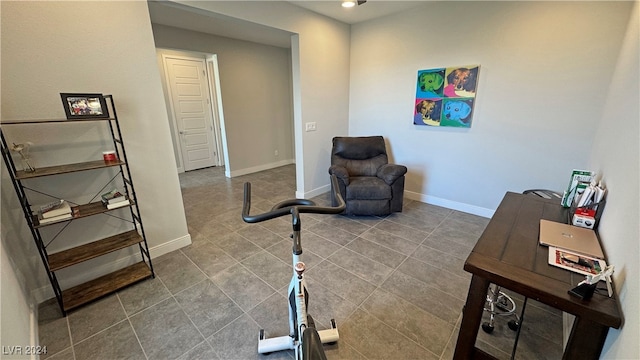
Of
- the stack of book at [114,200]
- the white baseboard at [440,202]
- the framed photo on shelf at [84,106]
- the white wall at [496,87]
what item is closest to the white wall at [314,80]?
the white baseboard at [440,202]

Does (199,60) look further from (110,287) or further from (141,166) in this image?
(110,287)

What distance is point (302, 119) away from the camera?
3.67 metres

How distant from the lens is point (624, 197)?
3.91 ft

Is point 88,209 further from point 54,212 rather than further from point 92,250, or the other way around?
point 92,250

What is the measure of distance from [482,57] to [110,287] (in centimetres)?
430

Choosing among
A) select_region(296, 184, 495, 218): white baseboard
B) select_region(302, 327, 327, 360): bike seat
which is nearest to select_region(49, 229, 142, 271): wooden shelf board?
select_region(302, 327, 327, 360): bike seat

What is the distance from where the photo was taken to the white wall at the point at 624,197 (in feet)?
2.85

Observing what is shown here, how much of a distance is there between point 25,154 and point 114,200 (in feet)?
1.89

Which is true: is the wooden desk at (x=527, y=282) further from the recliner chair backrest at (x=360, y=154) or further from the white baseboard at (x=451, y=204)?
the recliner chair backrest at (x=360, y=154)

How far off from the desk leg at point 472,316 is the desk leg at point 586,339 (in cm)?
31

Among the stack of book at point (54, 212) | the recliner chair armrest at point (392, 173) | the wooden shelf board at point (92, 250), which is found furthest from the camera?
the recliner chair armrest at point (392, 173)

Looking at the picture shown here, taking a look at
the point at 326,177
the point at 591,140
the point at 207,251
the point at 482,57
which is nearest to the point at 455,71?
the point at 482,57

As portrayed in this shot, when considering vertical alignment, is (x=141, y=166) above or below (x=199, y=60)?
below

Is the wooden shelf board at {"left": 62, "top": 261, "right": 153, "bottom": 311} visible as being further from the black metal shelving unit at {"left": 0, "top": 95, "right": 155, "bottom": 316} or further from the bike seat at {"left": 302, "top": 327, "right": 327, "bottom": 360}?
the bike seat at {"left": 302, "top": 327, "right": 327, "bottom": 360}
